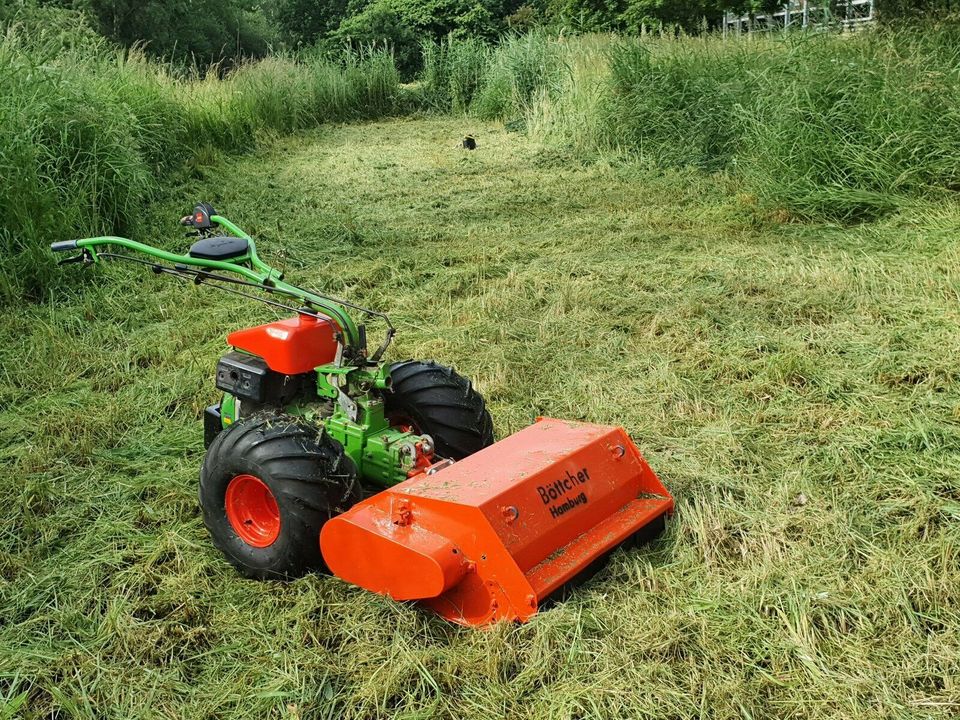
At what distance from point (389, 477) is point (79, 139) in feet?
15.6

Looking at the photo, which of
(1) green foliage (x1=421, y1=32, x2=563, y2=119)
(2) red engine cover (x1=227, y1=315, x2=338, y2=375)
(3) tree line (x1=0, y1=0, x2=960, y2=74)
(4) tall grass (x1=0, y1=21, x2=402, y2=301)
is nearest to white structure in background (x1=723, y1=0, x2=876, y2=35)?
(3) tree line (x1=0, y1=0, x2=960, y2=74)

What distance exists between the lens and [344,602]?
2611 millimetres

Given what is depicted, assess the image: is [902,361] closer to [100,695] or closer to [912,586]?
[912,586]

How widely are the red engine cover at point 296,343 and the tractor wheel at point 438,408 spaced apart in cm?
26

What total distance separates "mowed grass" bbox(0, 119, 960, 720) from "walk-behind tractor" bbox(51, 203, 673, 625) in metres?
0.10

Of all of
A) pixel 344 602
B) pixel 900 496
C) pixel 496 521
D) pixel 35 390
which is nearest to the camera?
pixel 496 521

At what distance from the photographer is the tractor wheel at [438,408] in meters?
3.09

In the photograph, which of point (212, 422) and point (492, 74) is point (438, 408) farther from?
point (492, 74)

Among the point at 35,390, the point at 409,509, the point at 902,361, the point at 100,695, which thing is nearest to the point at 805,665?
the point at 409,509

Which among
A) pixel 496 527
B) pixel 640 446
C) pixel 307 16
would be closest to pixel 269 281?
pixel 496 527

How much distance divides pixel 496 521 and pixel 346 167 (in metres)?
8.72

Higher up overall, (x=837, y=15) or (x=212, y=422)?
(x=837, y=15)

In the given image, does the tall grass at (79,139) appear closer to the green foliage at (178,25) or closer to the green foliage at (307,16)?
the green foliage at (178,25)

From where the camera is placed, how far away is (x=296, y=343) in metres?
2.90
